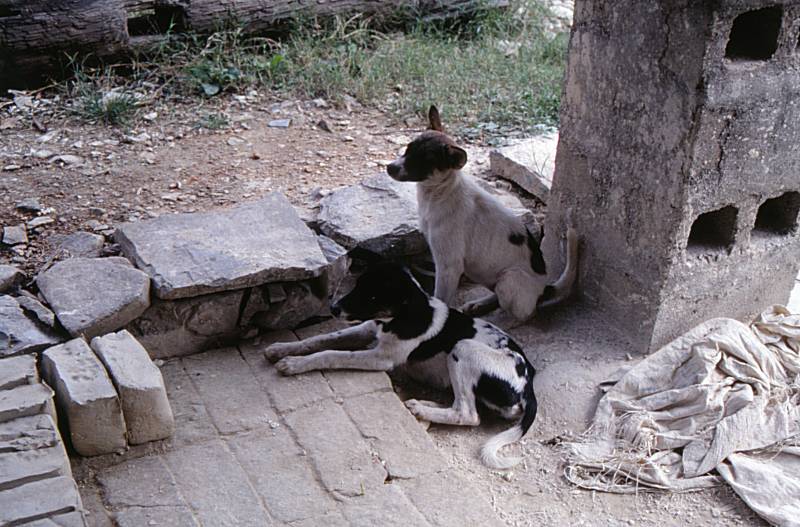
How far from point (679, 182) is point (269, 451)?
2.31m

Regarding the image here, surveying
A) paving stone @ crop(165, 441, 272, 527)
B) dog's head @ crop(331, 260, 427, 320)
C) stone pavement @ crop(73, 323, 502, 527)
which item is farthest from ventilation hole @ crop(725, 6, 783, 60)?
paving stone @ crop(165, 441, 272, 527)

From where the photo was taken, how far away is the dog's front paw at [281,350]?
4395 mm

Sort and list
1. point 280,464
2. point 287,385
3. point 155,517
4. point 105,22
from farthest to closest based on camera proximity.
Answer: point 105,22 < point 287,385 < point 280,464 < point 155,517

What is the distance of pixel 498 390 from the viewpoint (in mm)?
4148

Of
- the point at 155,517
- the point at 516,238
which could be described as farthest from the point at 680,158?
the point at 155,517

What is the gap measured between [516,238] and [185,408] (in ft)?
6.54

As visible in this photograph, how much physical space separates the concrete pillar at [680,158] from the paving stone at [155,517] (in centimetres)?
255

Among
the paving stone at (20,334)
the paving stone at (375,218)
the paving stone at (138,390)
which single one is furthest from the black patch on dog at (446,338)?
the paving stone at (20,334)

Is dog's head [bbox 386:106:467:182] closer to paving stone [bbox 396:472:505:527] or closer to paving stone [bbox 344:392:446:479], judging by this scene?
paving stone [bbox 344:392:446:479]

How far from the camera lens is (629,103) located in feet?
14.3

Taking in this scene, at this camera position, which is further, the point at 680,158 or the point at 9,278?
the point at 9,278

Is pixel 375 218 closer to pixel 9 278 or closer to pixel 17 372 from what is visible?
pixel 9 278

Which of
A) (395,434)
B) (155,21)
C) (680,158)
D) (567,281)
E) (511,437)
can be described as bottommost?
(511,437)

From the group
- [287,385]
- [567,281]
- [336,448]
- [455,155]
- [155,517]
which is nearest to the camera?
[155,517]
